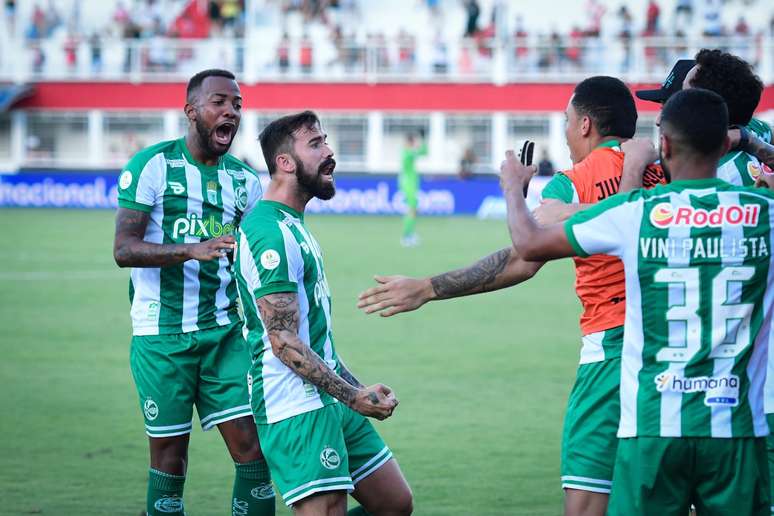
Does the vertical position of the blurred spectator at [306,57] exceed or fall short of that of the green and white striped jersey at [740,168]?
it exceeds it

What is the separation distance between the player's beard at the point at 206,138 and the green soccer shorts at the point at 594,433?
106 inches

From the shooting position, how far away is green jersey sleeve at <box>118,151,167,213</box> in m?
6.41

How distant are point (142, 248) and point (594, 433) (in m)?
2.71

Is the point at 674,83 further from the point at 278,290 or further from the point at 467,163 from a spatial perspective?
the point at 467,163

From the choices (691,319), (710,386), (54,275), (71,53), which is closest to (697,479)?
(710,386)

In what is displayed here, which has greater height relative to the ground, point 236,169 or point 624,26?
point 624,26

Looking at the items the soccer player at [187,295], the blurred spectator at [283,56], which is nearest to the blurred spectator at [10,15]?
the blurred spectator at [283,56]

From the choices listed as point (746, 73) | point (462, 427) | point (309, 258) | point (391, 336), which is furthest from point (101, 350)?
point (746, 73)

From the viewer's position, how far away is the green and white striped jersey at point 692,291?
13.8 feet

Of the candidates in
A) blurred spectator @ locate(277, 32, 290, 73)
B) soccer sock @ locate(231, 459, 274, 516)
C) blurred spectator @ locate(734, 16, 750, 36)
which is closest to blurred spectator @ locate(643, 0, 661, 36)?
blurred spectator @ locate(734, 16, 750, 36)

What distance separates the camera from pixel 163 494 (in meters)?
6.23

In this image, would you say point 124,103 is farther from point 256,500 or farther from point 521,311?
point 256,500

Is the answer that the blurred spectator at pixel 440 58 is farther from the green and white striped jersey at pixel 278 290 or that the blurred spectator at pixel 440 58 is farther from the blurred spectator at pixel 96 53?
the green and white striped jersey at pixel 278 290

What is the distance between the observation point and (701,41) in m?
41.2
